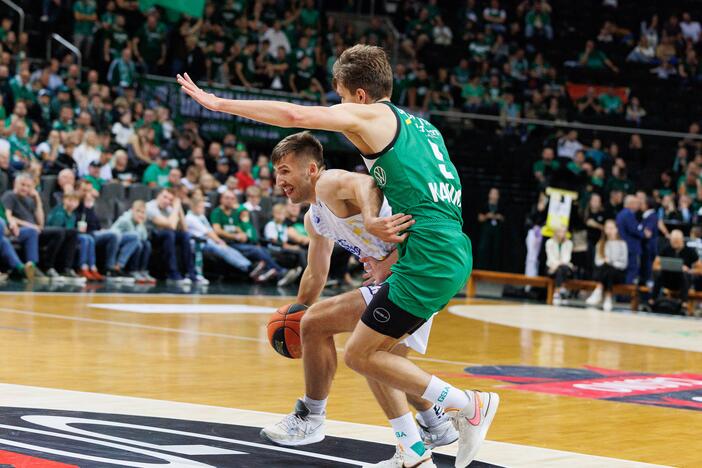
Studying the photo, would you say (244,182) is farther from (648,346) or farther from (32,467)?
(32,467)

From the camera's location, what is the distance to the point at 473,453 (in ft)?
15.3

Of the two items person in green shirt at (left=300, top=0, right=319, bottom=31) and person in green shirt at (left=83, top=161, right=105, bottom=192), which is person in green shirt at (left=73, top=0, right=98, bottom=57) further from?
person in green shirt at (left=300, top=0, right=319, bottom=31)

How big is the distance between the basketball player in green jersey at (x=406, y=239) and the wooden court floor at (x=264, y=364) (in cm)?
106

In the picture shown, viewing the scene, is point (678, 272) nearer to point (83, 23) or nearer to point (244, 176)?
point (244, 176)

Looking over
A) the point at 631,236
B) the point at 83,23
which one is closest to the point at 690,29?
the point at 631,236

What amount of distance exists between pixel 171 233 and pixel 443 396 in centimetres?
1152

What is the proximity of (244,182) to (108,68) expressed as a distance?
9.66ft

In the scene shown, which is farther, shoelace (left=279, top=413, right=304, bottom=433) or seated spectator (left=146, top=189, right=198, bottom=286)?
seated spectator (left=146, top=189, right=198, bottom=286)

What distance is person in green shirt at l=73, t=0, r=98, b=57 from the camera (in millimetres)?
19219

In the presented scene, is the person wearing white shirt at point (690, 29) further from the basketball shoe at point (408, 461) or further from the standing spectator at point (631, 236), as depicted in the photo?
the basketball shoe at point (408, 461)

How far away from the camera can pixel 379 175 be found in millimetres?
4660

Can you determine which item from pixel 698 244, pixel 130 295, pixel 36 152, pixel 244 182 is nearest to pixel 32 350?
pixel 130 295

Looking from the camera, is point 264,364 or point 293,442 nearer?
point 293,442

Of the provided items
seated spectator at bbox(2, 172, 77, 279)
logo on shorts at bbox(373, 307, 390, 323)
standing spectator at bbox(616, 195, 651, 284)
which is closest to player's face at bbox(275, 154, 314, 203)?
logo on shorts at bbox(373, 307, 390, 323)
